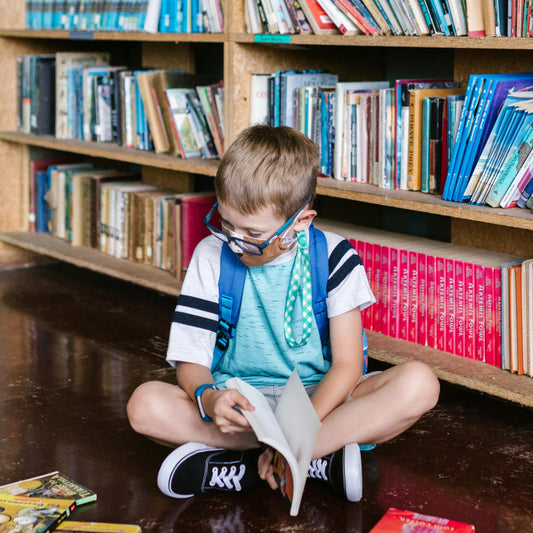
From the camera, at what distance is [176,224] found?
2891mm

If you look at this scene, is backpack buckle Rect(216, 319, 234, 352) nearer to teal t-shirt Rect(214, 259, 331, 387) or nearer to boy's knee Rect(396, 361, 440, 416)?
teal t-shirt Rect(214, 259, 331, 387)

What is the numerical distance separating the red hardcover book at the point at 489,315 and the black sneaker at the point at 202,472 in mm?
716

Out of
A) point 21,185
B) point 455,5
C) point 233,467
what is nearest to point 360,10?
point 455,5

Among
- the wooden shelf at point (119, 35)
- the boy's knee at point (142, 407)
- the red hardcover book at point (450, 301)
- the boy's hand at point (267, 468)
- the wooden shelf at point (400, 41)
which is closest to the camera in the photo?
the boy's hand at point (267, 468)

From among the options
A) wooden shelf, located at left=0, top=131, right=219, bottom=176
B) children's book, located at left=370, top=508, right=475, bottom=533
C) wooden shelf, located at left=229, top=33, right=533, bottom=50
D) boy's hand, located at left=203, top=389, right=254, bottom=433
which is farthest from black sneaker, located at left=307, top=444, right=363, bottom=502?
wooden shelf, located at left=0, top=131, right=219, bottom=176

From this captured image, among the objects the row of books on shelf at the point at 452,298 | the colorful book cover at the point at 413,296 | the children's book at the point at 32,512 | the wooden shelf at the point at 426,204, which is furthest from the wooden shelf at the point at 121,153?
the children's book at the point at 32,512

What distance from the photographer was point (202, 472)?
1611mm

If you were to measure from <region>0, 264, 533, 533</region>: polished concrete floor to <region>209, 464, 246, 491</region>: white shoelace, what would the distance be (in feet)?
0.10

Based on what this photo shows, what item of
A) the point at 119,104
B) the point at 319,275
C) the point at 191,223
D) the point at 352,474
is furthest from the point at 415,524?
the point at 119,104

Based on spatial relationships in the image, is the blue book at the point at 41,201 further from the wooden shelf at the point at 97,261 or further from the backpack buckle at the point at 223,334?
the backpack buckle at the point at 223,334

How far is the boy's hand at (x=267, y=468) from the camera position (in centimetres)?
153

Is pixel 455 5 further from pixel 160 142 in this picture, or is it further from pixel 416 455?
pixel 160 142

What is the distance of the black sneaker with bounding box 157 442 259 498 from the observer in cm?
161

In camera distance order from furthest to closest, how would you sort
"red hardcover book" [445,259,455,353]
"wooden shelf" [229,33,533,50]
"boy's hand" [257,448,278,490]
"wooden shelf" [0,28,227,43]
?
1. "wooden shelf" [0,28,227,43]
2. "red hardcover book" [445,259,455,353]
3. "wooden shelf" [229,33,533,50]
4. "boy's hand" [257,448,278,490]
